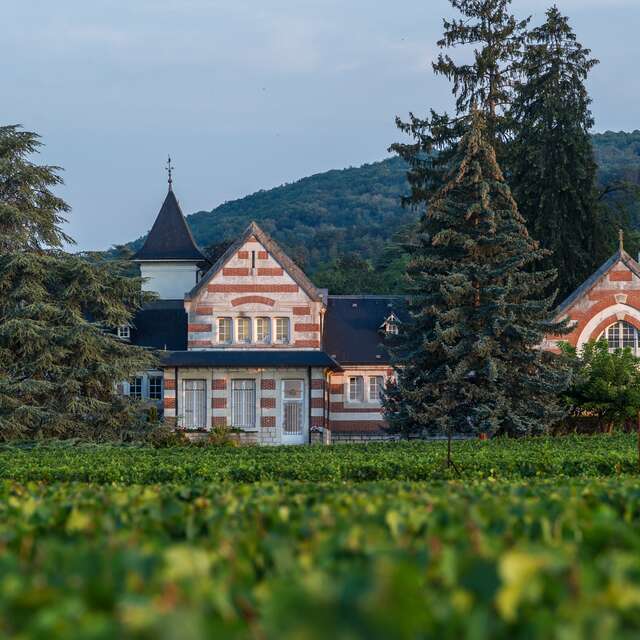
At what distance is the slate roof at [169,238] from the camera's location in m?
46.2

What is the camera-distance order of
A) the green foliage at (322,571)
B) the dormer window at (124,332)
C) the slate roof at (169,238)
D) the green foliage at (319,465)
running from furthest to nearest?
the slate roof at (169,238), the dormer window at (124,332), the green foliage at (319,465), the green foliage at (322,571)

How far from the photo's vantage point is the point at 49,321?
37.9 meters

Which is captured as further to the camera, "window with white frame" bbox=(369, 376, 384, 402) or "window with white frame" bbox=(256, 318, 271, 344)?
"window with white frame" bbox=(369, 376, 384, 402)

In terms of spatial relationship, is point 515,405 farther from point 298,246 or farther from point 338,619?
point 298,246

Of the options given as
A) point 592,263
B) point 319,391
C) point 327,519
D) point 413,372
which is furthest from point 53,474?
point 592,263

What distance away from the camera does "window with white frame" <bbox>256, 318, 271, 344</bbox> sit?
1636 inches

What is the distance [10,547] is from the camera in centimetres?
698

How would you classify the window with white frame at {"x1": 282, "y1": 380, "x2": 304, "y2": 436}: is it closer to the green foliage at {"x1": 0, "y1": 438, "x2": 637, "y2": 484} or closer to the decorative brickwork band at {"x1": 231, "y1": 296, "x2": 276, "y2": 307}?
the decorative brickwork band at {"x1": 231, "y1": 296, "x2": 276, "y2": 307}

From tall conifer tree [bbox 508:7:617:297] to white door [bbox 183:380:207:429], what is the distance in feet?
47.3

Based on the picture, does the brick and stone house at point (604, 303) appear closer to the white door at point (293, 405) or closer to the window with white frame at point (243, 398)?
the white door at point (293, 405)

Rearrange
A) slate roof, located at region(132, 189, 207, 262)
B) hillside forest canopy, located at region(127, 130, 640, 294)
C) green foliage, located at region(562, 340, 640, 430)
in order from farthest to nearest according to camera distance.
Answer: hillside forest canopy, located at region(127, 130, 640, 294) < slate roof, located at region(132, 189, 207, 262) < green foliage, located at region(562, 340, 640, 430)

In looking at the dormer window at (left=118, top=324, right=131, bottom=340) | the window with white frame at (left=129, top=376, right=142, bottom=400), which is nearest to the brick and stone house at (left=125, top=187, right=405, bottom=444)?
the window with white frame at (left=129, top=376, right=142, bottom=400)

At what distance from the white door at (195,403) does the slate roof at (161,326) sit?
224 cm

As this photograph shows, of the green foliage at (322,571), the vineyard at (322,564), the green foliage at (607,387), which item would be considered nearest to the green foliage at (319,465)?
the vineyard at (322,564)
